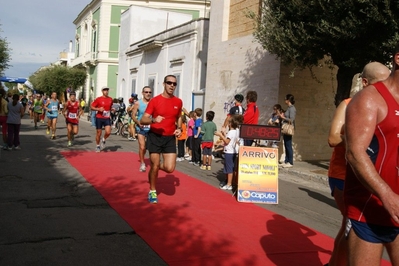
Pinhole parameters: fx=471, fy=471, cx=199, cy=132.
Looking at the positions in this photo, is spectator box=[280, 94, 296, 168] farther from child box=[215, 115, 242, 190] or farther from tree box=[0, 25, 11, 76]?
tree box=[0, 25, 11, 76]

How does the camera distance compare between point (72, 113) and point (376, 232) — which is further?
point (72, 113)

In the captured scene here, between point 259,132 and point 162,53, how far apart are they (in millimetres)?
17951

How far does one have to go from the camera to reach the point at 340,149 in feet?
14.7

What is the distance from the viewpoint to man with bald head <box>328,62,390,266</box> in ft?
12.0

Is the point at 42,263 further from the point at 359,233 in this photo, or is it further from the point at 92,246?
the point at 359,233

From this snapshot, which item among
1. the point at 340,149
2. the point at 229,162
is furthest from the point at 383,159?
the point at 229,162

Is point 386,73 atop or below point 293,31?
below

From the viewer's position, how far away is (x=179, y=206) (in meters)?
7.39

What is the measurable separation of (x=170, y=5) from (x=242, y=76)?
3164cm

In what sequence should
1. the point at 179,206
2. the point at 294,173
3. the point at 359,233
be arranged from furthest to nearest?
1. the point at 294,173
2. the point at 179,206
3. the point at 359,233

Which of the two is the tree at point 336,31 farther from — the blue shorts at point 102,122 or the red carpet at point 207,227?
the blue shorts at point 102,122

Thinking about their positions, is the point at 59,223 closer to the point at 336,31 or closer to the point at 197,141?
the point at 336,31

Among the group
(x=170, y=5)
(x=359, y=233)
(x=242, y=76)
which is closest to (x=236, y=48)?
(x=242, y=76)

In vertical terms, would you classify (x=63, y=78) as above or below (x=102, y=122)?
above
